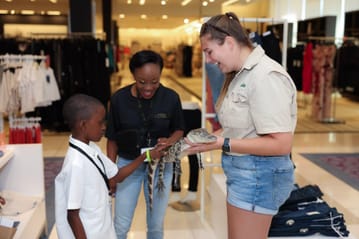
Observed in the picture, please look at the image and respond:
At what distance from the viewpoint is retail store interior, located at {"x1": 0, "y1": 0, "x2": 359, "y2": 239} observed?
3.02m

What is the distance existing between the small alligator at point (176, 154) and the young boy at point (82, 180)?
32 centimetres

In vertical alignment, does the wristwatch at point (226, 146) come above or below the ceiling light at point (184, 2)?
below

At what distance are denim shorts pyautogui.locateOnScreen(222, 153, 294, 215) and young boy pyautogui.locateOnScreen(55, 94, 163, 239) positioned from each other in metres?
0.61

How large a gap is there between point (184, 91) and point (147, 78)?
11987 mm

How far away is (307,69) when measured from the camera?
8.53 meters

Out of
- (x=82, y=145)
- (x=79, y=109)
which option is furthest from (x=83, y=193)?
(x=79, y=109)

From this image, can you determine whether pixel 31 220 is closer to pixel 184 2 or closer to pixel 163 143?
pixel 163 143

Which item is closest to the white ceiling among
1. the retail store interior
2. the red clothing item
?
the retail store interior

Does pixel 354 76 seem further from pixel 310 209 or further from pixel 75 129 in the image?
pixel 75 129

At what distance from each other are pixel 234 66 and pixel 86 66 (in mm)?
5828

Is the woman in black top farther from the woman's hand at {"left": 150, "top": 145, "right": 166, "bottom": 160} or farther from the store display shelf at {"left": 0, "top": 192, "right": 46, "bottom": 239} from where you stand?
the store display shelf at {"left": 0, "top": 192, "right": 46, "bottom": 239}

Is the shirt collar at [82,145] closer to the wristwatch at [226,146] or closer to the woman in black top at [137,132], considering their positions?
the woman in black top at [137,132]

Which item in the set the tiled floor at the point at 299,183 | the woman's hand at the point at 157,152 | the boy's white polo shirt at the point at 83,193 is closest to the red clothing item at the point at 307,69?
the tiled floor at the point at 299,183

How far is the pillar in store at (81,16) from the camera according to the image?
7.88m
